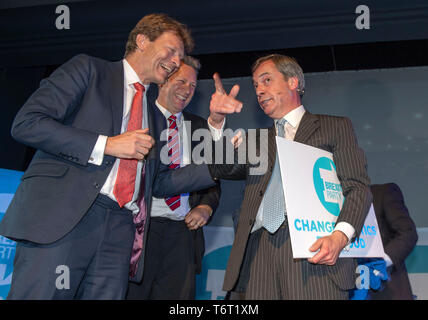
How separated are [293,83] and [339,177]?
691mm

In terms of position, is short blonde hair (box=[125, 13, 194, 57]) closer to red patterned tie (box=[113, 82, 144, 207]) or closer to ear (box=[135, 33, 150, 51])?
ear (box=[135, 33, 150, 51])

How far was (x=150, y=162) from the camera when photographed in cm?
223

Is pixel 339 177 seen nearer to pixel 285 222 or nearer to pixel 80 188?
pixel 285 222

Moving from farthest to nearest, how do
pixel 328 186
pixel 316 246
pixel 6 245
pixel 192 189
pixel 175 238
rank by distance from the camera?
1. pixel 6 245
2. pixel 175 238
3. pixel 192 189
4. pixel 328 186
5. pixel 316 246

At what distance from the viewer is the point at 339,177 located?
2.07 meters

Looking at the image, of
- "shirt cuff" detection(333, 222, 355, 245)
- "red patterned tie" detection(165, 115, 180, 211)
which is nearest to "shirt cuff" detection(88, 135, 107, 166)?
"red patterned tie" detection(165, 115, 180, 211)

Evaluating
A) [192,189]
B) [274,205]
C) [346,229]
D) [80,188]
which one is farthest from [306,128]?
[80,188]

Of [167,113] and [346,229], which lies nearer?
[346,229]

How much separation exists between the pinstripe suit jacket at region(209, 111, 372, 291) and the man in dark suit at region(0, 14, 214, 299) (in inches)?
18.9

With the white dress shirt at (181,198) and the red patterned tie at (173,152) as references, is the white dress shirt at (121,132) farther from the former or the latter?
the red patterned tie at (173,152)

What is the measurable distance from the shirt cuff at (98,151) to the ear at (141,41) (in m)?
0.79

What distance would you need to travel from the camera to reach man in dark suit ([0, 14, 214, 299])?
5.65ft

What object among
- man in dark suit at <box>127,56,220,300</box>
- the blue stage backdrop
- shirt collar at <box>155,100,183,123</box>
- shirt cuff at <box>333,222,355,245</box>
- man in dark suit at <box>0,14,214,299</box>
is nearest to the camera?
man in dark suit at <box>0,14,214,299</box>
